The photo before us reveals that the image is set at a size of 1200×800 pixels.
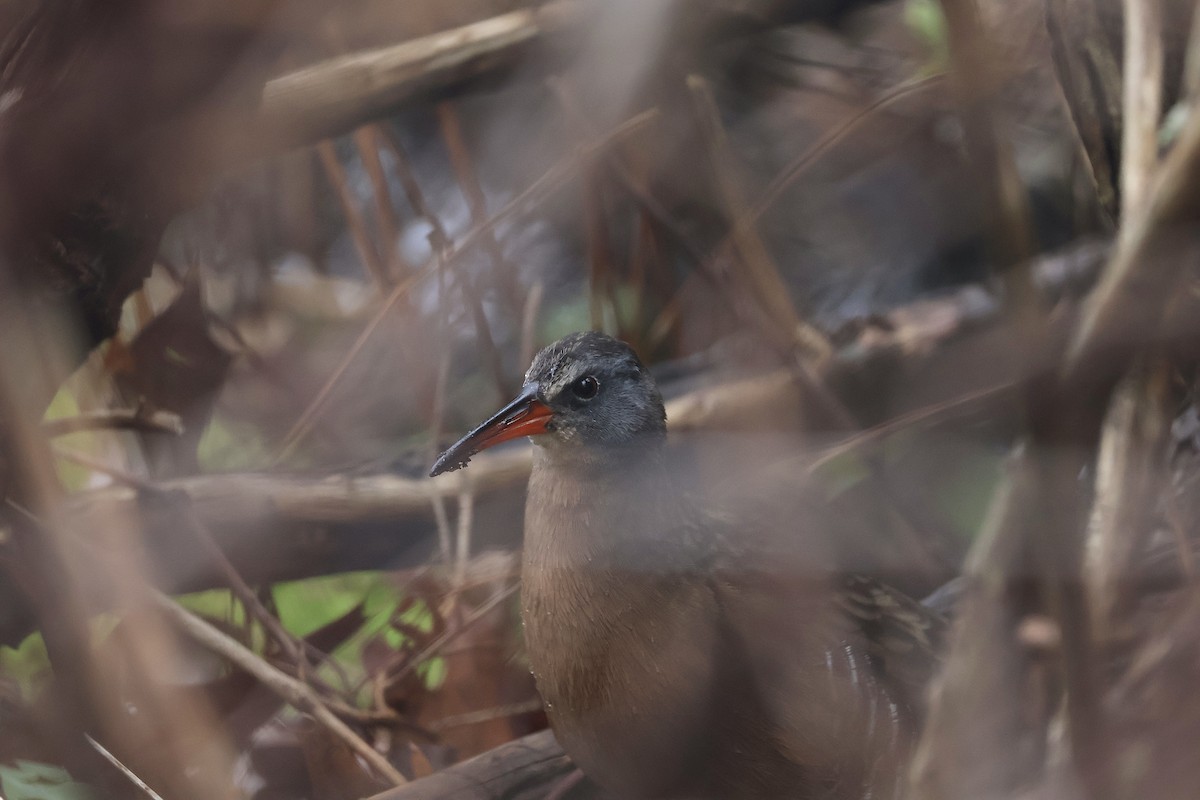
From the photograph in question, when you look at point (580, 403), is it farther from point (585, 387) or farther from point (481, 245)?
point (481, 245)

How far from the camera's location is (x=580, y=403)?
3.48 ft

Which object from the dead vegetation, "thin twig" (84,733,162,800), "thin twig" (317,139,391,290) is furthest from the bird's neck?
"thin twig" (317,139,391,290)

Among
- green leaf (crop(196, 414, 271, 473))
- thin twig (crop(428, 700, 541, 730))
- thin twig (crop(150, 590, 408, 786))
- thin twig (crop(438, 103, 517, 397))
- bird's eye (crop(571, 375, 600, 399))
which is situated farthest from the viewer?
green leaf (crop(196, 414, 271, 473))

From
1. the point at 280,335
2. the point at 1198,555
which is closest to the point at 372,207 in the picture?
the point at 280,335

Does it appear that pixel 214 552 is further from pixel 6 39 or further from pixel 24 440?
pixel 6 39

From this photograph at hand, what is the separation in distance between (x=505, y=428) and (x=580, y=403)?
8cm

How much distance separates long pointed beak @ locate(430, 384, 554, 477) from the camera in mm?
987

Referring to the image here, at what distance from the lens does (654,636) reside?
3.29ft

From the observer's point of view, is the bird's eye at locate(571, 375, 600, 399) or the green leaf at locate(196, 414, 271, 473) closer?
the bird's eye at locate(571, 375, 600, 399)

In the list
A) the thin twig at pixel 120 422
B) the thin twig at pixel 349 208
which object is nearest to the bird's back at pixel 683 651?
the thin twig at pixel 120 422

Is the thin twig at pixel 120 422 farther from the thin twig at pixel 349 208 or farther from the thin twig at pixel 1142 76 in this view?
the thin twig at pixel 1142 76

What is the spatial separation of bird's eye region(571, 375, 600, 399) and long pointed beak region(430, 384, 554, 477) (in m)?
0.03

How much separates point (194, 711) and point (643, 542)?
45cm

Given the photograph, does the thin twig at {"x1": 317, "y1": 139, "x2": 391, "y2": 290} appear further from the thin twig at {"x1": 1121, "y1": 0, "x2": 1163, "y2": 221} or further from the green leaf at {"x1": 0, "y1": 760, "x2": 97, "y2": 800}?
the thin twig at {"x1": 1121, "y1": 0, "x2": 1163, "y2": 221}
